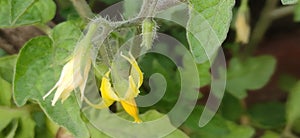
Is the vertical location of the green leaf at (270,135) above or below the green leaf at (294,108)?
below

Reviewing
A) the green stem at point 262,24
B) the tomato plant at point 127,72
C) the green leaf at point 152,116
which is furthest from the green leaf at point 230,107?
the green leaf at point 152,116

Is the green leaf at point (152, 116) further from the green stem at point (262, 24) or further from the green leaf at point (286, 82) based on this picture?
the green leaf at point (286, 82)

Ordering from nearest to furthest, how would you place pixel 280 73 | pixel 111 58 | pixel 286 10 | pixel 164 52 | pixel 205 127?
pixel 111 58, pixel 205 127, pixel 164 52, pixel 286 10, pixel 280 73

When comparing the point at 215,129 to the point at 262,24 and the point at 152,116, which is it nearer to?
the point at 152,116

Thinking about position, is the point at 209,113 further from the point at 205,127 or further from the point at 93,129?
the point at 93,129

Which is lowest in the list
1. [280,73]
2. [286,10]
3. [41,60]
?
[280,73]

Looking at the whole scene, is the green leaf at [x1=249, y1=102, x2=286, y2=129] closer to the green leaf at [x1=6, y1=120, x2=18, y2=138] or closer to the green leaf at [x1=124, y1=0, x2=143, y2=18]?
the green leaf at [x1=124, y1=0, x2=143, y2=18]

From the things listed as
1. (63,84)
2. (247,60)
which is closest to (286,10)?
(247,60)
